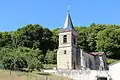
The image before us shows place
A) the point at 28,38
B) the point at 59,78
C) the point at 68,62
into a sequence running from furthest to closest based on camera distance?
the point at 28,38 < the point at 68,62 < the point at 59,78

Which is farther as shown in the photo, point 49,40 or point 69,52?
point 49,40

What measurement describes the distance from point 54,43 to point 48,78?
114 ft

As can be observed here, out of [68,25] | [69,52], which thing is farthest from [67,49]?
[68,25]

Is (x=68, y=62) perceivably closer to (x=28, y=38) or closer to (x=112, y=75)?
(x=112, y=75)

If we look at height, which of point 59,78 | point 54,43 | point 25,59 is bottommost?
point 59,78

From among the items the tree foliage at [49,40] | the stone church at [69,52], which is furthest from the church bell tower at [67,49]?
the tree foliage at [49,40]

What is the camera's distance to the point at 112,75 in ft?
146

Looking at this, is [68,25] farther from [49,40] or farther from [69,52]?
[49,40]

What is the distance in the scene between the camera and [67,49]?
5488cm

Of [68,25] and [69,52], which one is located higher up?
[68,25]

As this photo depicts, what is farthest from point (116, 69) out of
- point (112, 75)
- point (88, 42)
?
point (88, 42)

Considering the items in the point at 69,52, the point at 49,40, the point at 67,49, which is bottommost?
the point at 69,52

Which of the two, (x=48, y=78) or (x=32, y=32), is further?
(x=32, y=32)

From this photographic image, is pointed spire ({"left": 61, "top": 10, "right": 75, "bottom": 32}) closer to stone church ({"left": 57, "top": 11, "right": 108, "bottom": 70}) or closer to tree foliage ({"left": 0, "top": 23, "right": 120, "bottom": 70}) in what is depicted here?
stone church ({"left": 57, "top": 11, "right": 108, "bottom": 70})
